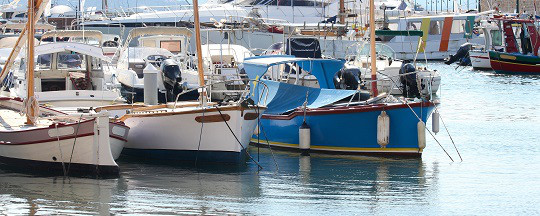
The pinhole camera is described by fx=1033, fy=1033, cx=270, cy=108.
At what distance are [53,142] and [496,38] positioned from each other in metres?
48.9

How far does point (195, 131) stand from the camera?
75.8 feet

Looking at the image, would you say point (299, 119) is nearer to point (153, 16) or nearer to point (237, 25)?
point (237, 25)

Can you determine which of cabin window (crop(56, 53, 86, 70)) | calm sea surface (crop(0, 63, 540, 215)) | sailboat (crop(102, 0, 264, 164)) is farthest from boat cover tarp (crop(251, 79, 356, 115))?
cabin window (crop(56, 53, 86, 70))

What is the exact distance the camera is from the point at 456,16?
264 feet

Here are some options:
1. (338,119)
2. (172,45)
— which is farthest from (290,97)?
(172,45)

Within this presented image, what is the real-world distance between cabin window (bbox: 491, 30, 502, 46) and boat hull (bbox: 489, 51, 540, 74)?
343 centimetres

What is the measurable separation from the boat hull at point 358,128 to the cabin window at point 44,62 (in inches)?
261

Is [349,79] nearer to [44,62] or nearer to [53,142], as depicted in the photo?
[44,62]

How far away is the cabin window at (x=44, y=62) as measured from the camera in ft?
91.5

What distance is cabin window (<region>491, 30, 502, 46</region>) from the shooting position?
215 feet

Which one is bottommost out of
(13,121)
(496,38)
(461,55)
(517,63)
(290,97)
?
(517,63)

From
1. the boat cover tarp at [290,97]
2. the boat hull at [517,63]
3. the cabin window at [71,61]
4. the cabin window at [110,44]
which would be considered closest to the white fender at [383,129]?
the boat cover tarp at [290,97]

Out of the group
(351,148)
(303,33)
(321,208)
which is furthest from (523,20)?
(321,208)

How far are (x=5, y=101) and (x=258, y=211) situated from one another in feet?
32.2
